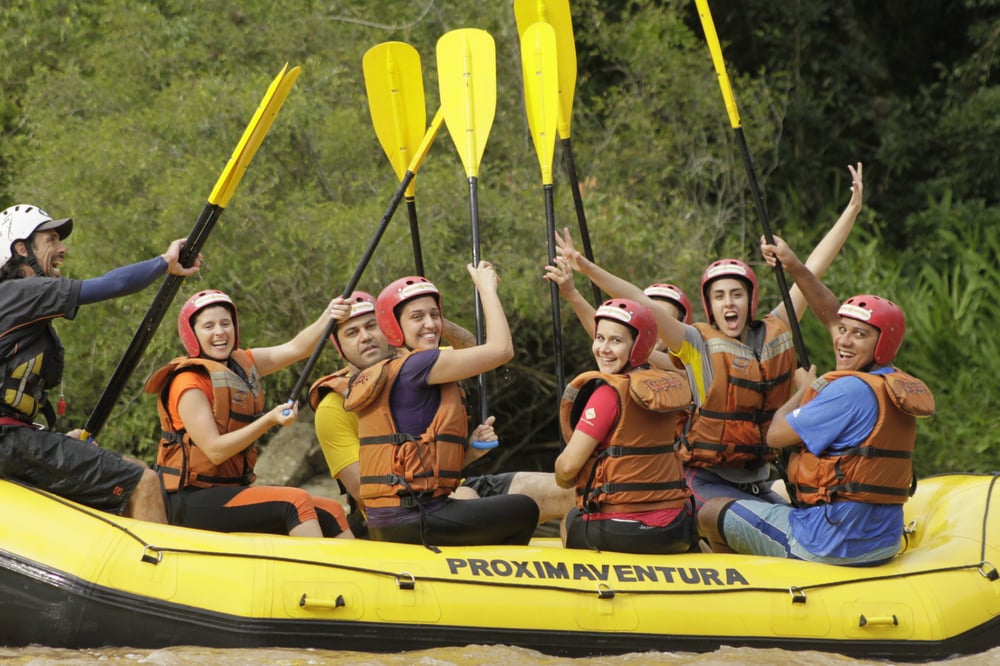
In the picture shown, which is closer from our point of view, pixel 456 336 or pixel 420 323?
pixel 420 323

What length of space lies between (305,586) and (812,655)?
183cm

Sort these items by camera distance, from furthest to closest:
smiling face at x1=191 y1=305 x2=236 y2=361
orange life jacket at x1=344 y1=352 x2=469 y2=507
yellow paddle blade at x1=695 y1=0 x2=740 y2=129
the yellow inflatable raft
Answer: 1. yellow paddle blade at x1=695 y1=0 x2=740 y2=129
2. smiling face at x1=191 y1=305 x2=236 y2=361
3. orange life jacket at x1=344 y1=352 x2=469 y2=507
4. the yellow inflatable raft

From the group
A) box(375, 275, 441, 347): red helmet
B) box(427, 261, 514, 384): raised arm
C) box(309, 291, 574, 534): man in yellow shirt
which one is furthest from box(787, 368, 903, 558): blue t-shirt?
box(375, 275, 441, 347): red helmet

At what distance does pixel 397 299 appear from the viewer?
4.73 metres

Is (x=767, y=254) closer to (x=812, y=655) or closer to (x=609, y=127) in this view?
→ (x=812, y=655)

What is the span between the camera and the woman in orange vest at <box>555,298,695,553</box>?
4.63 metres

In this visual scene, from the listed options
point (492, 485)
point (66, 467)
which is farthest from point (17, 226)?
point (492, 485)

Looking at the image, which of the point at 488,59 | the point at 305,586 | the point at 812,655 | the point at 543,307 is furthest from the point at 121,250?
the point at 812,655

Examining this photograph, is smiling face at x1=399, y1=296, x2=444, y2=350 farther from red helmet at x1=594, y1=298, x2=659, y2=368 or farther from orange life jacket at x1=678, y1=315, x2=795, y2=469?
orange life jacket at x1=678, y1=315, x2=795, y2=469

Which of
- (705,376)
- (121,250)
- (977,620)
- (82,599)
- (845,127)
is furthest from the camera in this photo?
(845,127)

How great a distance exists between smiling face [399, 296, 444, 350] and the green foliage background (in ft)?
11.9

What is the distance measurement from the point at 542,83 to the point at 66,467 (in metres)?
2.90

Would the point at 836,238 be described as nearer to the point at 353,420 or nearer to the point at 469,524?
the point at 469,524

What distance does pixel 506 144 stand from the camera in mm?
9742
